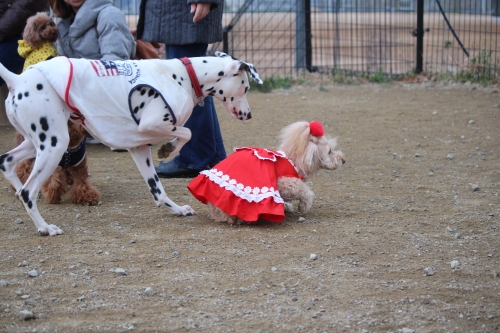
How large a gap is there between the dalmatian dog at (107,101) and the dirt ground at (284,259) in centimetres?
44

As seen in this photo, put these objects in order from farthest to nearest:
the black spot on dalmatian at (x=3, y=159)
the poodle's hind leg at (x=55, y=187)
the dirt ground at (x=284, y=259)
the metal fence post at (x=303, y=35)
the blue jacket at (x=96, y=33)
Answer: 1. the metal fence post at (x=303, y=35)
2. the blue jacket at (x=96, y=33)
3. the poodle's hind leg at (x=55, y=187)
4. the black spot on dalmatian at (x=3, y=159)
5. the dirt ground at (x=284, y=259)

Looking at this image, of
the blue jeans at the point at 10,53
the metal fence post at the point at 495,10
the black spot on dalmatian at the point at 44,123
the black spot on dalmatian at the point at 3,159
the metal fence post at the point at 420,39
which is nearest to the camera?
the black spot on dalmatian at the point at 44,123

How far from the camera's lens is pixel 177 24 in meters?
5.09

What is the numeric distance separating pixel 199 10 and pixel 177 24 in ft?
1.54

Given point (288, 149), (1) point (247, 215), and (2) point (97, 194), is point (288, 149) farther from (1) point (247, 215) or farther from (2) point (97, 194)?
(2) point (97, 194)

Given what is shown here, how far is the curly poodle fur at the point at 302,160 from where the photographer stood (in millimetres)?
4234

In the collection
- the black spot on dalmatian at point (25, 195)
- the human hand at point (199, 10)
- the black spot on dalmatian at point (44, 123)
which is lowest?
the black spot on dalmatian at point (25, 195)

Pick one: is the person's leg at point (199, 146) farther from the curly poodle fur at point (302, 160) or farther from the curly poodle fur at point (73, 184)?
the curly poodle fur at point (302, 160)

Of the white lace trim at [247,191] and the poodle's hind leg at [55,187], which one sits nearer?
the white lace trim at [247,191]

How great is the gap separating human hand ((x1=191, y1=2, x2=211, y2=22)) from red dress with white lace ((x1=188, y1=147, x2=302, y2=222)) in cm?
105

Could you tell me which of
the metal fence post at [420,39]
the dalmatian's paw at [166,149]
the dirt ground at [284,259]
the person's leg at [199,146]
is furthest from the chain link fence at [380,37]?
the dalmatian's paw at [166,149]

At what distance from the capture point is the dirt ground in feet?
9.57

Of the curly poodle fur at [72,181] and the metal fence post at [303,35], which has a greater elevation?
the metal fence post at [303,35]

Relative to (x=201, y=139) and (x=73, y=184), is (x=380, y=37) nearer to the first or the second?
(x=201, y=139)
